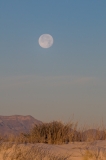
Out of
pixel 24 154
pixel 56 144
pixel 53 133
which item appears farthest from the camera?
pixel 53 133

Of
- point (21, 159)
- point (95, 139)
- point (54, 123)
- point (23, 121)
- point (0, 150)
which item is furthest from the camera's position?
point (23, 121)

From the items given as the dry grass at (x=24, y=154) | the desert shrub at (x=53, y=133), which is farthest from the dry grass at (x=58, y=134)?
the dry grass at (x=24, y=154)

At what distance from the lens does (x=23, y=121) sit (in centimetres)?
7794

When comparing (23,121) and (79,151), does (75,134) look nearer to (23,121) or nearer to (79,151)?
(79,151)

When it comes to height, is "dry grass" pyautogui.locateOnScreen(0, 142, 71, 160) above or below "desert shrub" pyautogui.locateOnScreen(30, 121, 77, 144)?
below

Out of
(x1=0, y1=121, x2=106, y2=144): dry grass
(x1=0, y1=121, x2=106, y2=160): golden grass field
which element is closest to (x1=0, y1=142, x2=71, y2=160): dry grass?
(x1=0, y1=121, x2=106, y2=160): golden grass field

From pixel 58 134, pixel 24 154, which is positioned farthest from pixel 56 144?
pixel 24 154

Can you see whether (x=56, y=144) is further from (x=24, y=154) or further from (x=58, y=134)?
(x=24, y=154)

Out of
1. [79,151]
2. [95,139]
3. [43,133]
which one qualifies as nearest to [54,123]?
[43,133]

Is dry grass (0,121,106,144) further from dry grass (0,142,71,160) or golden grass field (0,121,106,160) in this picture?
dry grass (0,142,71,160)

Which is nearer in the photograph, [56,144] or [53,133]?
[56,144]

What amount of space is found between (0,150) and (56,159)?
1701mm

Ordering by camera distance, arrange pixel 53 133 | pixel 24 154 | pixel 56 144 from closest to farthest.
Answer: pixel 24 154, pixel 56 144, pixel 53 133

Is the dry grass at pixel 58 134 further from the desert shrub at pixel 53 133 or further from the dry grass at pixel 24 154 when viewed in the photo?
the dry grass at pixel 24 154
